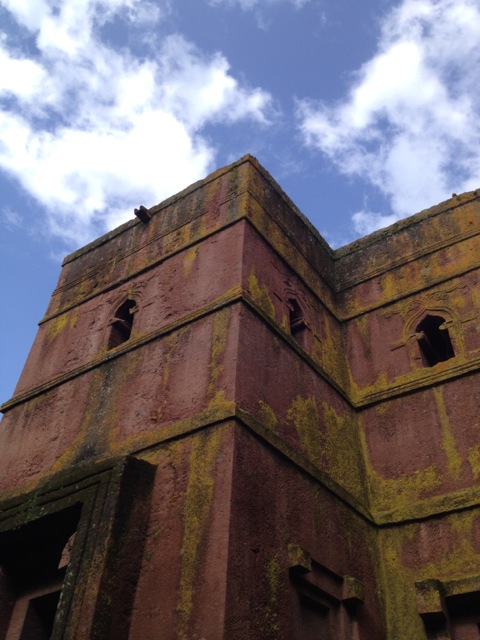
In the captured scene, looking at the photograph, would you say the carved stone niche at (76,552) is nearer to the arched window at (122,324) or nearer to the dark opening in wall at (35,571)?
the dark opening in wall at (35,571)

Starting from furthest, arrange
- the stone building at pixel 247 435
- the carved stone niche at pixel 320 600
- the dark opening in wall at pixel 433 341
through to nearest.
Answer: the dark opening in wall at pixel 433 341 < the carved stone niche at pixel 320 600 < the stone building at pixel 247 435

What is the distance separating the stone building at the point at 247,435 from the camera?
15.1ft

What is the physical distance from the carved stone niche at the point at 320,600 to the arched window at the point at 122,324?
11.2 ft

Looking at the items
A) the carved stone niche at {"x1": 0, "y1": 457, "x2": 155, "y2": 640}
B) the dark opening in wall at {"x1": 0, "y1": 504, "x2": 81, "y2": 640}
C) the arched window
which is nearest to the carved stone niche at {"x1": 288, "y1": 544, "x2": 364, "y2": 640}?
the carved stone niche at {"x1": 0, "y1": 457, "x2": 155, "y2": 640}

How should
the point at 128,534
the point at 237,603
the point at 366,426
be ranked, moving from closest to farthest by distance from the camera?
the point at 237,603 → the point at 128,534 → the point at 366,426

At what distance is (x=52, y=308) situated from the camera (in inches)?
347

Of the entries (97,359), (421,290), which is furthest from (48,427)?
(421,290)

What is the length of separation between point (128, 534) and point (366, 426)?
3.44 m

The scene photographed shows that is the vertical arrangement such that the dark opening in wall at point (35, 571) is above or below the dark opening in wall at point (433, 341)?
below

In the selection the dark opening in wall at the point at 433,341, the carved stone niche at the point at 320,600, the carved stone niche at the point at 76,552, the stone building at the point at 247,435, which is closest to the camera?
the carved stone niche at the point at 76,552

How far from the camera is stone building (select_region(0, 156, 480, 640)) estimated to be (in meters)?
4.59

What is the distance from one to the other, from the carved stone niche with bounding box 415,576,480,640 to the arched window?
410cm

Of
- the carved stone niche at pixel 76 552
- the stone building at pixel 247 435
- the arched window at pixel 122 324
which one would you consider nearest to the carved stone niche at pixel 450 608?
the stone building at pixel 247 435

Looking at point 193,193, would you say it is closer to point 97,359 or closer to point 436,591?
point 97,359
